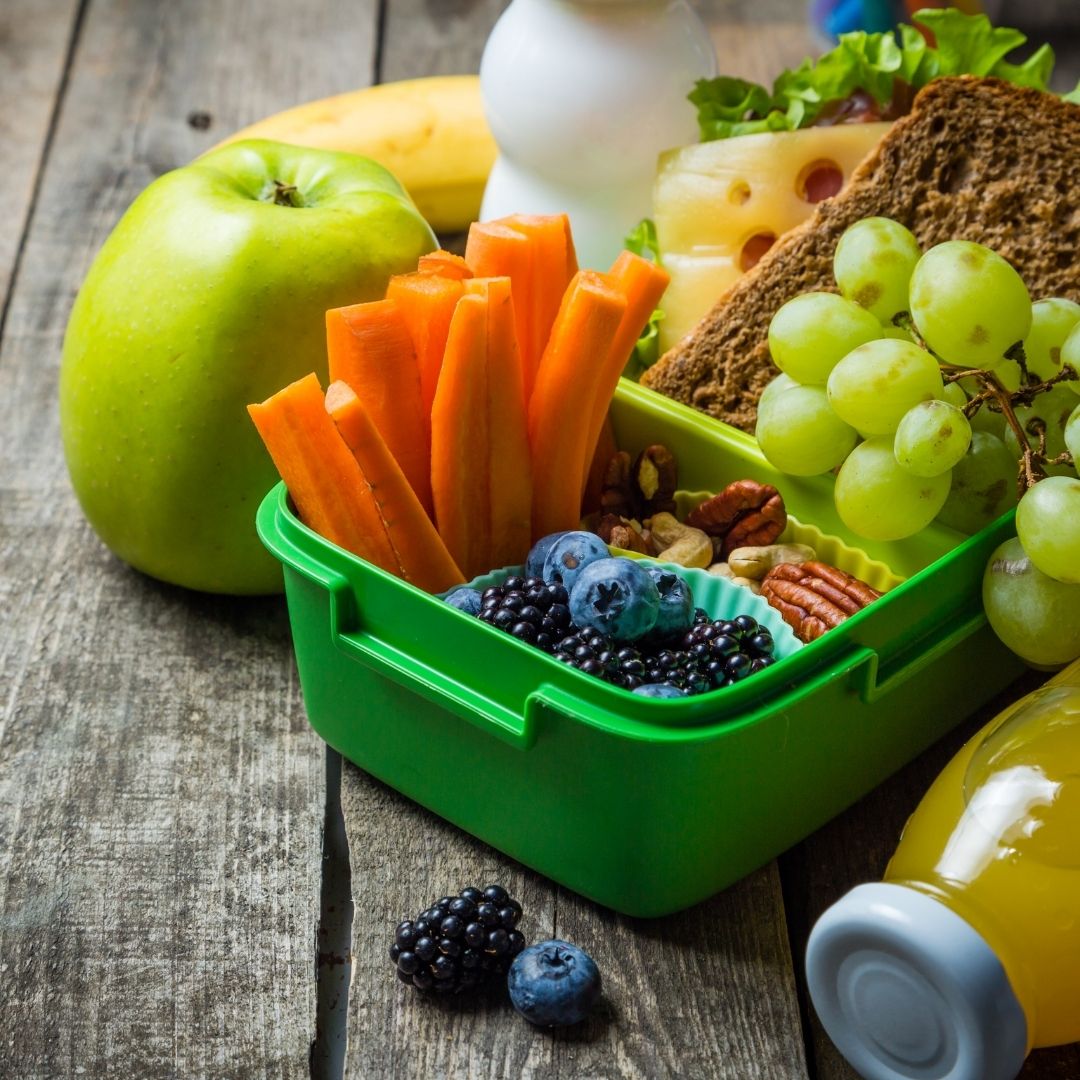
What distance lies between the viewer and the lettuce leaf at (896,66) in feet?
4.19

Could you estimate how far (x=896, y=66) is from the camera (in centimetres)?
128

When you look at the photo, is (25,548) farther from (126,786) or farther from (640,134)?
(640,134)

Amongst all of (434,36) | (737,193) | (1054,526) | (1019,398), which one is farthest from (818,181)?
(434,36)

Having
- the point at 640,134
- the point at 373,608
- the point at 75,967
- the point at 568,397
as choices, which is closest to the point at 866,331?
Result: the point at 568,397

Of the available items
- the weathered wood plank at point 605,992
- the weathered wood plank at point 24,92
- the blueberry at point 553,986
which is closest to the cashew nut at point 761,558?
the weathered wood plank at point 605,992

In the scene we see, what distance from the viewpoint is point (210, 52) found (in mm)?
2123

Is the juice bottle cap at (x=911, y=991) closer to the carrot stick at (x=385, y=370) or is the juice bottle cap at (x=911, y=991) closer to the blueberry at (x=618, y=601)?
the blueberry at (x=618, y=601)

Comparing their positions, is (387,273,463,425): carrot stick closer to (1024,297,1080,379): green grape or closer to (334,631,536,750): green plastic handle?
(334,631,536,750): green plastic handle

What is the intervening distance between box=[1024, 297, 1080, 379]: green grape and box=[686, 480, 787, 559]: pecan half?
0.20m

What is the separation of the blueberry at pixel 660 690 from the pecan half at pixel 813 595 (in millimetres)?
131

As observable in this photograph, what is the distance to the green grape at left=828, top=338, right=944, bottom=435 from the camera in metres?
0.92

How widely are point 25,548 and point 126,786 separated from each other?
1.09ft

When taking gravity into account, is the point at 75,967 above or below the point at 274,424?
below

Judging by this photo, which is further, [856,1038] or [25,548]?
[25,548]
